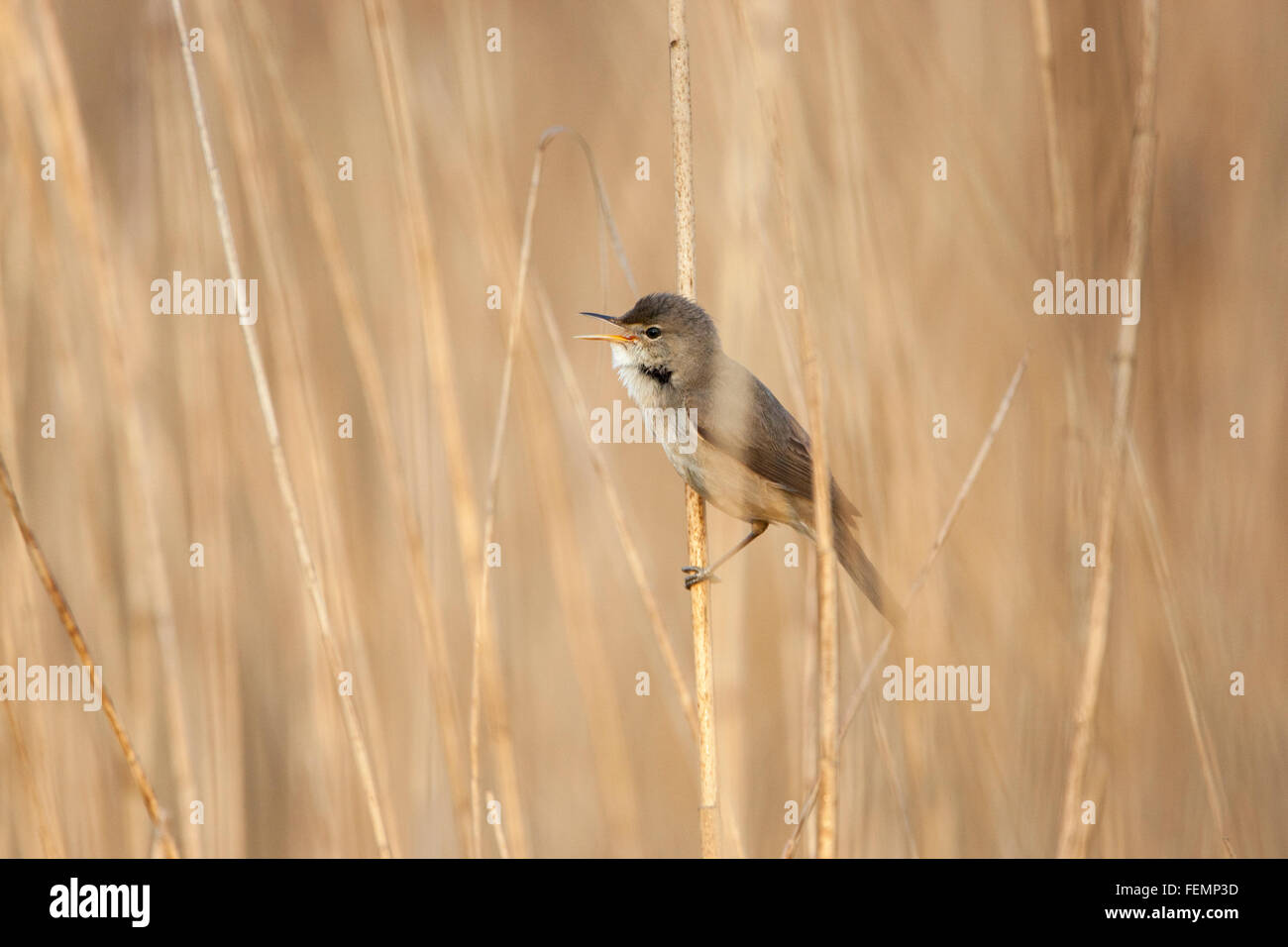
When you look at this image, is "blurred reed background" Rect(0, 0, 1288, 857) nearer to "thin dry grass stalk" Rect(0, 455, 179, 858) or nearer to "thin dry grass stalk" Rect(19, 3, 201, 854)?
"thin dry grass stalk" Rect(19, 3, 201, 854)

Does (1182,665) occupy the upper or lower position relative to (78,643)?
lower

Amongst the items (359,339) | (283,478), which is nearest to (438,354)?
(359,339)

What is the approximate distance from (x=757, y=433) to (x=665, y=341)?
37 centimetres

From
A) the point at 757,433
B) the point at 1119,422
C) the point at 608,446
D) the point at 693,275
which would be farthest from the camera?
the point at 608,446

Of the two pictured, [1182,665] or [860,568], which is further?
[860,568]

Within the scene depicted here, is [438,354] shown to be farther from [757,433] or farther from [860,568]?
[860,568]

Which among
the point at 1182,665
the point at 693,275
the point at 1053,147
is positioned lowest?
the point at 1182,665

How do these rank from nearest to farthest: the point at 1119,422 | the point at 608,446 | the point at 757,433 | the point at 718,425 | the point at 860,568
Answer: the point at 1119,422 < the point at 860,568 < the point at 718,425 < the point at 757,433 < the point at 608,446

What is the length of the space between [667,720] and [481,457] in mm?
1153

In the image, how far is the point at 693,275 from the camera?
6.82 ft

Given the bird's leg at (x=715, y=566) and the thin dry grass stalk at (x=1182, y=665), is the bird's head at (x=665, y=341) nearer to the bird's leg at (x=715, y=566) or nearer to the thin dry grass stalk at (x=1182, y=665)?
the bird's leg at (x=715, y=566)

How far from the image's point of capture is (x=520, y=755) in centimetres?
353

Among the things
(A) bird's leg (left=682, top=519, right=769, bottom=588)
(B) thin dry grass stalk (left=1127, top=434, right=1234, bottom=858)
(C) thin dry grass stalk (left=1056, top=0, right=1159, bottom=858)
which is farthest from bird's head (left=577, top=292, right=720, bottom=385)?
(C) thin dry grass stalk (left=1056, top=0, right=1159, bottom=858)

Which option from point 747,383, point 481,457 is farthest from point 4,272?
point 747,383
